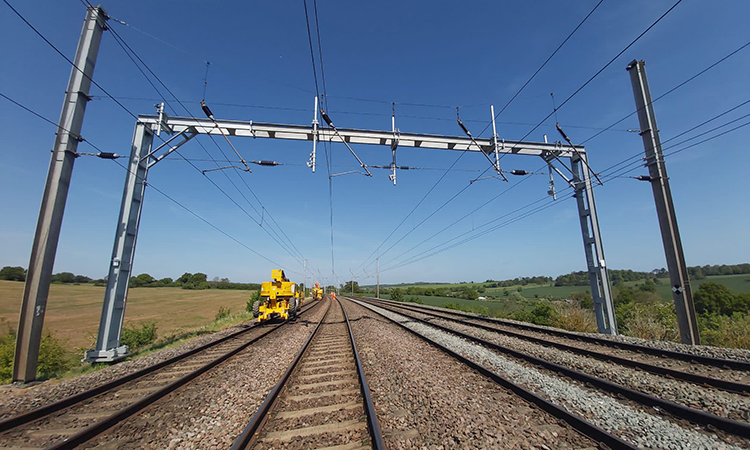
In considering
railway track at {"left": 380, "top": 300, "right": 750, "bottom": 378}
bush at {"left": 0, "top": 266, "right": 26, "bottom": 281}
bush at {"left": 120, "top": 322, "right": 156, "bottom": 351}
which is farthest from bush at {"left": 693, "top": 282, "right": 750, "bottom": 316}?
bush at {"left": 0, "top": 266, "right": 26, "bottom": 281}

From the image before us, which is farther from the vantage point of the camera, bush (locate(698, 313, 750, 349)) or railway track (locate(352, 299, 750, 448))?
bush (locate(698, 313, 750, 349))

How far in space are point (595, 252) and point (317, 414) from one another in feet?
43.7

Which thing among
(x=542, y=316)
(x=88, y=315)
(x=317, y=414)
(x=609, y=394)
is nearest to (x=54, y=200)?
(x=317, y=414)

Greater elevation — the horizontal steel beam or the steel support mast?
the horizontal steel beam

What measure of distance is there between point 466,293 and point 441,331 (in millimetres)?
52720

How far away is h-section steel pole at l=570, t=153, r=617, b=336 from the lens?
37.7 feet

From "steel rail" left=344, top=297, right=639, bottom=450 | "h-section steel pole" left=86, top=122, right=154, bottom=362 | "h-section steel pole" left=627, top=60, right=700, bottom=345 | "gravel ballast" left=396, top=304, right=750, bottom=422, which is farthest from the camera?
"h-section steel pole" left=627, top=60, right=700, bottom=345

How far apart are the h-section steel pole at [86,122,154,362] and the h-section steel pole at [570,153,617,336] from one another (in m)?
17.9

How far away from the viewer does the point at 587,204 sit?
41.2ft

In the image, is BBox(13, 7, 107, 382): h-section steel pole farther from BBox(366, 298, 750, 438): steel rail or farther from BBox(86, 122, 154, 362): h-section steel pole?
BBox(366, 298, 750, 438): steel rail

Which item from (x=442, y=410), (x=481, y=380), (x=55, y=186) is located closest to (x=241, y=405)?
(x=442, y=410)

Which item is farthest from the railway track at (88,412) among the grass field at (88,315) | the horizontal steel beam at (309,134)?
the horizontal steel beam at (309,134)

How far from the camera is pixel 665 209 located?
10250mm

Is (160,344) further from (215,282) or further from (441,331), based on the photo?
(215,282)
